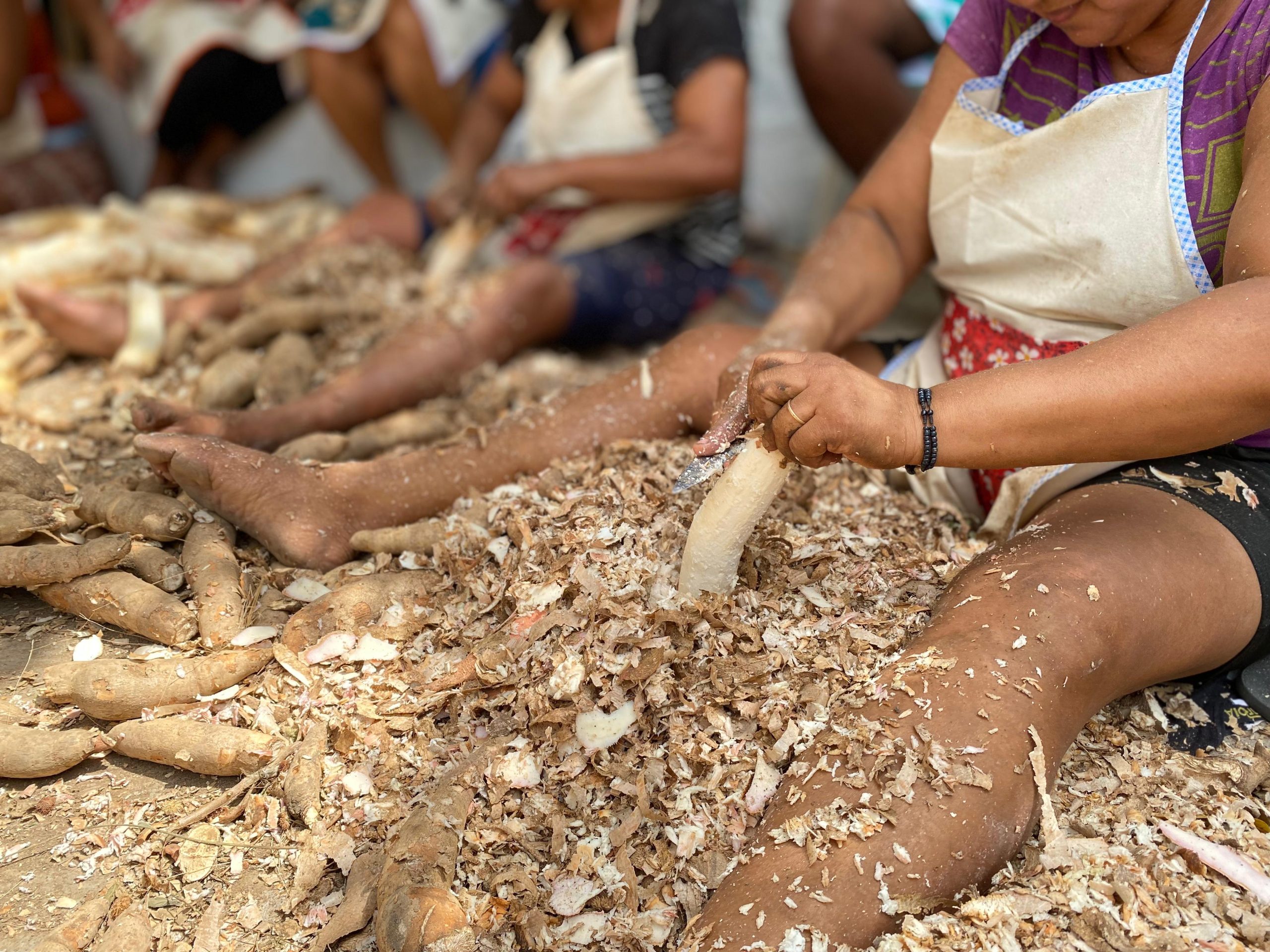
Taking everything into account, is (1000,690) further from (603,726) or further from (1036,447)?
(603,726)

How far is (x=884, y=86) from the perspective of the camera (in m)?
2.85

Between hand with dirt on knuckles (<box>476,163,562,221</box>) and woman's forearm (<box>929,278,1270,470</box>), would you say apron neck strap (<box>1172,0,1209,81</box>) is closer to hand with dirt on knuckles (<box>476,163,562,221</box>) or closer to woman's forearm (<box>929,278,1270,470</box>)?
woman's forearm (<box>929,278,1270,470</box>)

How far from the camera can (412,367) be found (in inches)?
86.7

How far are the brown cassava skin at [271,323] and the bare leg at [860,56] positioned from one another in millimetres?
1560

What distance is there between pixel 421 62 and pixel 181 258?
112 centimetres

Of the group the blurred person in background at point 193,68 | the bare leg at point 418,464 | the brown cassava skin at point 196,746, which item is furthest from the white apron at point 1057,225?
the blurred person in background at point 193,68

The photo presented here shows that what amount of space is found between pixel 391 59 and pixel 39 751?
107 inches

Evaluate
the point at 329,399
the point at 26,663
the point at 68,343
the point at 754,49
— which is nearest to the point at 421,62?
the point at 754,49

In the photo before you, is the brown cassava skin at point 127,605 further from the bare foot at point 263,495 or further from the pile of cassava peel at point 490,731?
the bare foot at point 263,495

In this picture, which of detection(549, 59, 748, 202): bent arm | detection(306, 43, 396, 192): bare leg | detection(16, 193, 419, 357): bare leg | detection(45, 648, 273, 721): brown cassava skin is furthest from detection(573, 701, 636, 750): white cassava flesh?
detection(306, 43, 396, 192): bare leg

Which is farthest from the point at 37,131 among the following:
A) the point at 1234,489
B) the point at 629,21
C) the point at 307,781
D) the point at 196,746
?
the point at 1234,489

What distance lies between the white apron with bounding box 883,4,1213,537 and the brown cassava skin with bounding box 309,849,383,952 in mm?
929

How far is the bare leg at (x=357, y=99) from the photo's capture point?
133 inches

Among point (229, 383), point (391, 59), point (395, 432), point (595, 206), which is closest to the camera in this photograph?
point (395, 432)
